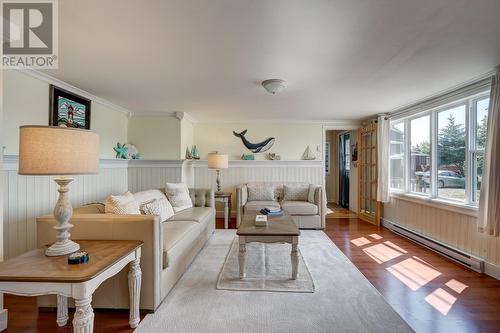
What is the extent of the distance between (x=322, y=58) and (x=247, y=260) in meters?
2.43

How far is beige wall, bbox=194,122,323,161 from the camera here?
5.76 metres

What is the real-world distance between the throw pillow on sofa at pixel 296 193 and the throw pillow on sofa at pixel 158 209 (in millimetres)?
2524

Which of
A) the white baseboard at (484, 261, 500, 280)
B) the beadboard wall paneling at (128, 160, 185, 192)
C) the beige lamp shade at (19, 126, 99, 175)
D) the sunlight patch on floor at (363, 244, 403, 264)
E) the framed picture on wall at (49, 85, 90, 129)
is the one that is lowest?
the sunlight patch on floor at (363, 244, 403, 264)

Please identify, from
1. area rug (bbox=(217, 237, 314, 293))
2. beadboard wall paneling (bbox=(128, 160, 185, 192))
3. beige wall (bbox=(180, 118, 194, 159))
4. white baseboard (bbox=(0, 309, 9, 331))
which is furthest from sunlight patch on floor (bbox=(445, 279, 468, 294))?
beige wall (bbox=(180, 118, 194, 159))

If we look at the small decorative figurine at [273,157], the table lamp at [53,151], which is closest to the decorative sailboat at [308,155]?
the small decorative figurine at [273,157]

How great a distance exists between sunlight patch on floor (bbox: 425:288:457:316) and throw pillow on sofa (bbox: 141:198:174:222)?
282cm

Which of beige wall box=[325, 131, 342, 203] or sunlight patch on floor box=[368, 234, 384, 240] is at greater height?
beige wall box=[325, 131, 342, 203]

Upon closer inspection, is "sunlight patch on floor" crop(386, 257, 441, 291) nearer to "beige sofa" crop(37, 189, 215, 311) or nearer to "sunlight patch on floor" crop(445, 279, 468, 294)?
"sunlight patch on floor" crop(445, 279, 468, 294)

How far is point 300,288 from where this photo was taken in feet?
7.88

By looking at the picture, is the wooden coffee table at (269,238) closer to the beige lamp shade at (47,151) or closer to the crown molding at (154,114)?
the beige lamp shade at (47,151)

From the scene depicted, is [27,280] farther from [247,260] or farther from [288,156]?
[288,156]

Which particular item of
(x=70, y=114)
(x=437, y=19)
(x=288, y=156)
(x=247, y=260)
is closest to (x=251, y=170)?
(x=288, y=156)

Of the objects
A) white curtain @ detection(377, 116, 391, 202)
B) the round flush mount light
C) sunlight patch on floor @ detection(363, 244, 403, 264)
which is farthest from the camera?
white curtain @ detection(377, 116, 391, 202)

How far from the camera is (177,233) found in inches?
103
